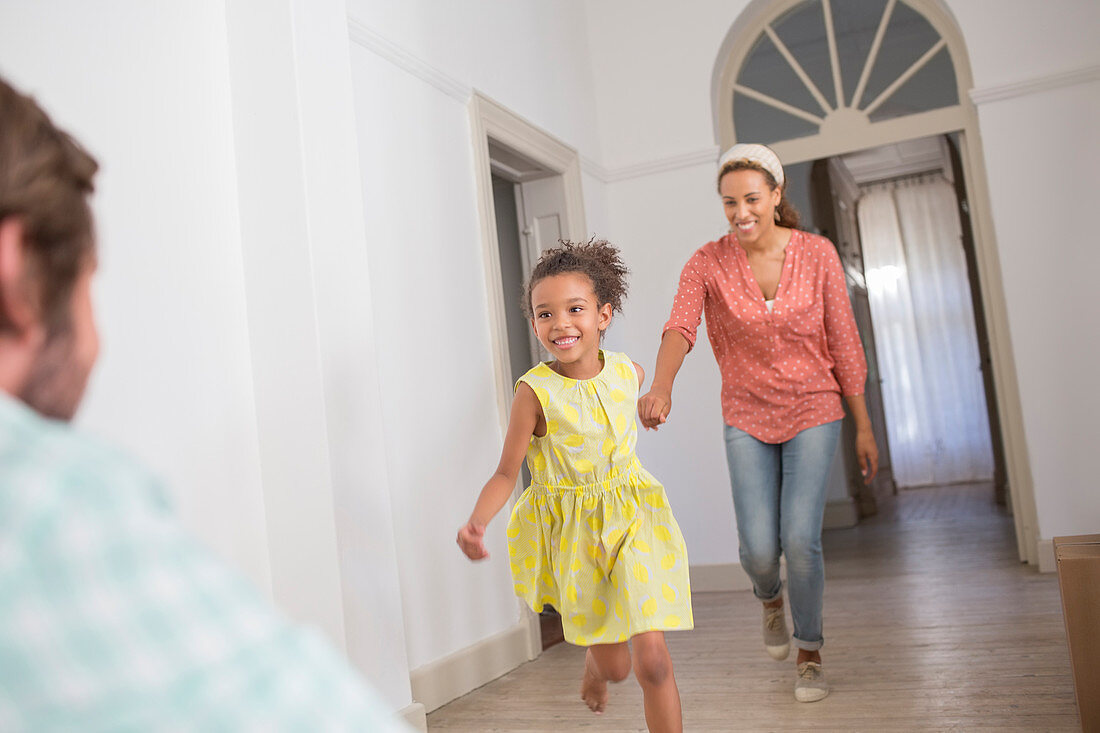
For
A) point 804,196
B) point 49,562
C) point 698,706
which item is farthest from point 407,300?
point 804,196

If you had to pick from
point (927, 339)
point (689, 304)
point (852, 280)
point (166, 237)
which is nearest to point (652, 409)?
point (689, 304)

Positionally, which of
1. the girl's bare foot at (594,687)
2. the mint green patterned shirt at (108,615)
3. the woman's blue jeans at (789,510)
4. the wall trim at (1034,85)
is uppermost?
the wall trim at (1034,85)

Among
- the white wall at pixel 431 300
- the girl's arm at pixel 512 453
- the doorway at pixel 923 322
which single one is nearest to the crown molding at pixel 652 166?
the white wall at pixel 431 300

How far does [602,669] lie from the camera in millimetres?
2172

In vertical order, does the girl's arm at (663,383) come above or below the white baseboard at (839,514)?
above

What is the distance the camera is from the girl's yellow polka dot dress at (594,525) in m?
2.08

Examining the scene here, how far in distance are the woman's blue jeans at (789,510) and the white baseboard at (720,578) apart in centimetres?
195

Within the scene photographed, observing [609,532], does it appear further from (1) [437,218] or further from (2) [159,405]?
(1) [437,218]

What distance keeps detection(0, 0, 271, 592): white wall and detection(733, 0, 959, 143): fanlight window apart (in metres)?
3.12

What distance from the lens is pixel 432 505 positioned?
3.07 metres

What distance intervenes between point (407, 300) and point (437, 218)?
40cm

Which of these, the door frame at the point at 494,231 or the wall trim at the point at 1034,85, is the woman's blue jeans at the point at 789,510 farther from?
the wall trim at the point at 1034,85

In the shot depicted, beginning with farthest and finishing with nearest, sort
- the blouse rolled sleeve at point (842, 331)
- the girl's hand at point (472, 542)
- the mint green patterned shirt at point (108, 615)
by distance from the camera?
the blouse rolled sleeve at point (842, 331)
the girl's hand at point (472, 542)
the mint green patterned shirt at point (108, 615)

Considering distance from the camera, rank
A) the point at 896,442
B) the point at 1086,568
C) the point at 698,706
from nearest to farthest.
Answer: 1. the point at 1086,568
2. the point at 698,706
3. the point at 896,442
